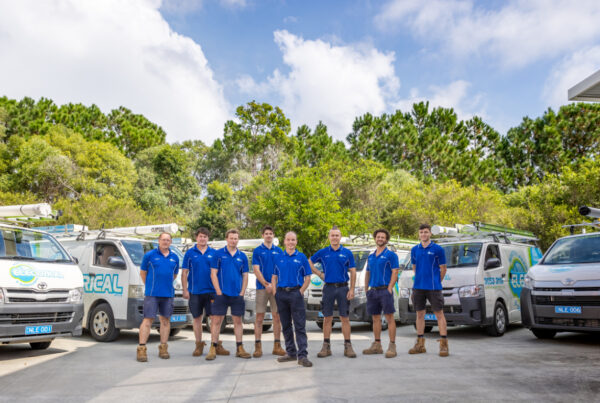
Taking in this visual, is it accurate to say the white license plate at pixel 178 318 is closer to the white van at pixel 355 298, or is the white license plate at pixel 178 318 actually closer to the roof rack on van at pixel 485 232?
the white van at pixel 355 298

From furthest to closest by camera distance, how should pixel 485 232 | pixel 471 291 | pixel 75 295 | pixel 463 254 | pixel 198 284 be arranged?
A: pixel 485 232 < pixel 463 254 < pixel 471 291 < pixel 75 295 < pixel 198 284

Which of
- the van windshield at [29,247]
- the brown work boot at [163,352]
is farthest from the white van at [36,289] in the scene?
the brown work boot at [163,352]

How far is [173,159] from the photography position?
144 ft

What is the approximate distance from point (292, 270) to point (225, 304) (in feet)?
4.05

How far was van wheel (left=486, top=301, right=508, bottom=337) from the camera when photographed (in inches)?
396

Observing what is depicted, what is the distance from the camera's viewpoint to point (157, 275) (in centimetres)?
771

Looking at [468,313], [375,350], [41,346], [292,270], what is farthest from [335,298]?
[41,346]

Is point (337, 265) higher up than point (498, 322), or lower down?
higher up

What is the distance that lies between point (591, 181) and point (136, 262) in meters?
25.0

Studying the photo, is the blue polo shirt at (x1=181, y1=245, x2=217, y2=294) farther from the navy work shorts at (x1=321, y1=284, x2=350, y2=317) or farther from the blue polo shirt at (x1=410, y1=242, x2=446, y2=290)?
the blue polo shirt at (x1=410, y1=242, x2=446, y2=290)

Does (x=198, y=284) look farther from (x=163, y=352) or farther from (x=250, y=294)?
(x=250, y=294)

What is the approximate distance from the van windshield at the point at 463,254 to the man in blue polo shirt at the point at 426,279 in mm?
2300

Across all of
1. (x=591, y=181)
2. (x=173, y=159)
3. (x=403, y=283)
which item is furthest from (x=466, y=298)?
(x=173, y=159)

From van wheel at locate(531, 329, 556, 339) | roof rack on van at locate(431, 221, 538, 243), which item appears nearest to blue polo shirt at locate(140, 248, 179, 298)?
roof rack on van at locate(431, 221, 538, 243)
